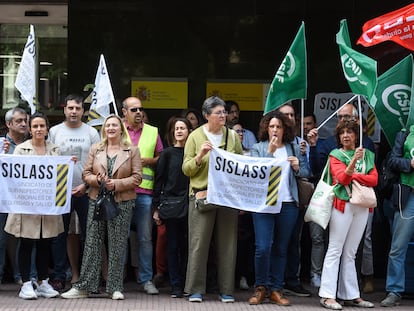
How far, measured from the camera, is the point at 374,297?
10.4 meters

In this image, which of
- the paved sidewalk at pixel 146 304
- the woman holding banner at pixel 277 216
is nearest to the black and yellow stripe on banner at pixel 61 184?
the paved sidewalk at pixel 146 304

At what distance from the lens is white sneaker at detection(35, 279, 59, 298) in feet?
32.0

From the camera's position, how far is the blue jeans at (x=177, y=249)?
389 inches

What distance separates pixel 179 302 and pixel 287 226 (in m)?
1.42

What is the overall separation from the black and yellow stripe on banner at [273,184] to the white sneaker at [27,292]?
267 centimetres

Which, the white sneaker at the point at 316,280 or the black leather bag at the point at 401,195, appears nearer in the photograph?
the black leather bag at the point at 401,195

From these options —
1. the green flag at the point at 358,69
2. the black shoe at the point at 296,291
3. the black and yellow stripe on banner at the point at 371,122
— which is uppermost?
the green flag at the point at 358,69

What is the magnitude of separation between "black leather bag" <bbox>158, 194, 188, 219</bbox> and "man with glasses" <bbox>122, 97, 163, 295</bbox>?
1.01 feet

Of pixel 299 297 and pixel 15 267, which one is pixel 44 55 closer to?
pixel 15 267

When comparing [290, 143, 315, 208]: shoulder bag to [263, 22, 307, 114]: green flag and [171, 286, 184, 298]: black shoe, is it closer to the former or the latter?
[263, 22, 307, 114]: green flag

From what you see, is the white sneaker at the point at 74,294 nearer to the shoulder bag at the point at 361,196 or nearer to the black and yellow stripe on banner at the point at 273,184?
the black and yellow stripe on banner at the point at 273,184

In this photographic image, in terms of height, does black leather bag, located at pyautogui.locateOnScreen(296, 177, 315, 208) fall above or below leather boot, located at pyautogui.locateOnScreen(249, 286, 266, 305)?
above

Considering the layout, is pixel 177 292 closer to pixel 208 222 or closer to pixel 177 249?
pixel 177 249

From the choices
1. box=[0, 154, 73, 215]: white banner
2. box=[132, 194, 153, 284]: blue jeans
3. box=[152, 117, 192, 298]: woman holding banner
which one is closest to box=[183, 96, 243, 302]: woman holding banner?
box=[152, 117, 192, 298]: woman holding banner
